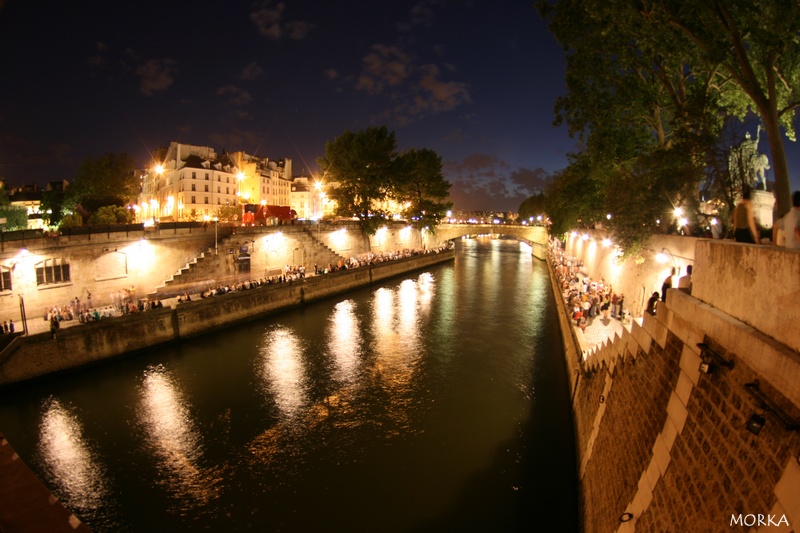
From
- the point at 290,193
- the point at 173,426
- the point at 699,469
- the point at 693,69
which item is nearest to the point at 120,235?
the point at 173,426

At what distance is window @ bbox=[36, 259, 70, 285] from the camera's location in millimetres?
19761

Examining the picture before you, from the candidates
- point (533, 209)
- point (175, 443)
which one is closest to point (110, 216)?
point (175, 443)

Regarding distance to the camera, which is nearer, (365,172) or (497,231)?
(365,172)

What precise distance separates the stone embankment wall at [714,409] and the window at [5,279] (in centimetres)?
2396

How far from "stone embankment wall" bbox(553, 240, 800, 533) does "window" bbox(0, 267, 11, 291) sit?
78.6 ft

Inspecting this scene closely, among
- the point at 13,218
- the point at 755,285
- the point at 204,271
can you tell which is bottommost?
the point at 204,271

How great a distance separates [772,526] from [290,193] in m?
84.4

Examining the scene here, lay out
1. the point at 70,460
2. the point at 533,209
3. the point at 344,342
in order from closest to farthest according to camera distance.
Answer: the point at 70,460 < the point at 344,342 < the point at 533,209

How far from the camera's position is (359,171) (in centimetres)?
4344

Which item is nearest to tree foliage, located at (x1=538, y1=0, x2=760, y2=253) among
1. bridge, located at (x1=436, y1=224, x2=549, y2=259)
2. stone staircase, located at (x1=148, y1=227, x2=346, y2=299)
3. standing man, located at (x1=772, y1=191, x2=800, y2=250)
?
standing man, located at (x1=772, y1=191, x2=800, y2=250)

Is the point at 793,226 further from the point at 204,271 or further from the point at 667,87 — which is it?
the point at 204,271

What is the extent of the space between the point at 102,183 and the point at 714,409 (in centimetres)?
5642

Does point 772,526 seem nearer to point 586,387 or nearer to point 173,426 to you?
point 586,387

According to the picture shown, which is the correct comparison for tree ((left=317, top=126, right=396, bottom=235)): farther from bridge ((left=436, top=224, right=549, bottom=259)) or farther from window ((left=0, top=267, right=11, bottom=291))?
window ((left=0, top=267, right=11, bottom=291))
